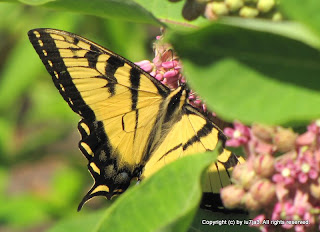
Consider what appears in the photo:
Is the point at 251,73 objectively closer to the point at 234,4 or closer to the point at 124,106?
the point at 234,4

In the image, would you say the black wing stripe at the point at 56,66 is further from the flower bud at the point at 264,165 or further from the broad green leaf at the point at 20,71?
the broad green leaf at the point at 20,71

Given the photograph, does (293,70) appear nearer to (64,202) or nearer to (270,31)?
(270,31)

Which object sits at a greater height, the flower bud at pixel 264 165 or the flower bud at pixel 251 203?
the flower bud at pixel 264 165

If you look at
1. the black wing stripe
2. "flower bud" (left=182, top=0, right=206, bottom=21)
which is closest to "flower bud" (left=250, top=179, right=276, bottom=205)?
"flower bud" (left=182, top=0, right=206, bottom=21)

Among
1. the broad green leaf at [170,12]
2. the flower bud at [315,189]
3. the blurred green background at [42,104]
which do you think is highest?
the broad green leaf at [170,12]

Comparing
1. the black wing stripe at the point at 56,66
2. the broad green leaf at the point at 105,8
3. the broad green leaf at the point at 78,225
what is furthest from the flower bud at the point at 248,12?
the broad green leaf at the point at 78,225

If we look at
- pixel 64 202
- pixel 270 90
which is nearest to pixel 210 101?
pixel 270 90
